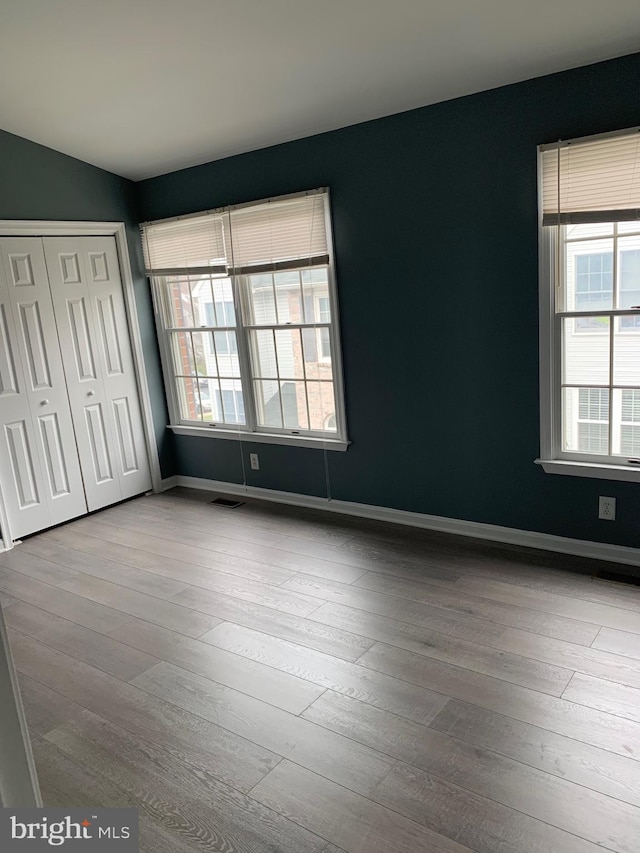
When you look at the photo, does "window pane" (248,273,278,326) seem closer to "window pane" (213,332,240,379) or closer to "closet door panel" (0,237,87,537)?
"window pane" (213,332,240,379)

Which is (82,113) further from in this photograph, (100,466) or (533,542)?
(533,542)

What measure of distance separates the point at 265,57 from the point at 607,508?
2.81 m

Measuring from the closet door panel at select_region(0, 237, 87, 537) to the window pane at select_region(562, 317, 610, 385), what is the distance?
331 cm

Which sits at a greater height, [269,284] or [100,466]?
[269,284]

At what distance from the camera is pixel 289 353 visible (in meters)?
4.41

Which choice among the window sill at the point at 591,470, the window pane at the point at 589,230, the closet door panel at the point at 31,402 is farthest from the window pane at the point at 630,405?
the closet door panel at the point at 31,402

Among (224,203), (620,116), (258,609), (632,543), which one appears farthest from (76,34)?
(632,543)

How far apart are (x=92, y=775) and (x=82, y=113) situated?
3485mm

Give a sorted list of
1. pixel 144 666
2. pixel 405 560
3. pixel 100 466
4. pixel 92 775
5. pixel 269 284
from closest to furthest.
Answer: pixel 92 775, pixel 144 666, pixel 405 560, pixel 269 284, pixel 100 466

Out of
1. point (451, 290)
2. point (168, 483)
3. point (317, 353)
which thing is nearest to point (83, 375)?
point (168, 483)

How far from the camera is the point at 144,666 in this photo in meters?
2.80

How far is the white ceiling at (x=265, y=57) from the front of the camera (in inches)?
105

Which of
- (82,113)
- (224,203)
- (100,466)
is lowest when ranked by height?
(100,466)

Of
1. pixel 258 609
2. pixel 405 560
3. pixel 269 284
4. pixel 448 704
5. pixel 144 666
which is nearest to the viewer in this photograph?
pixel 448 704
